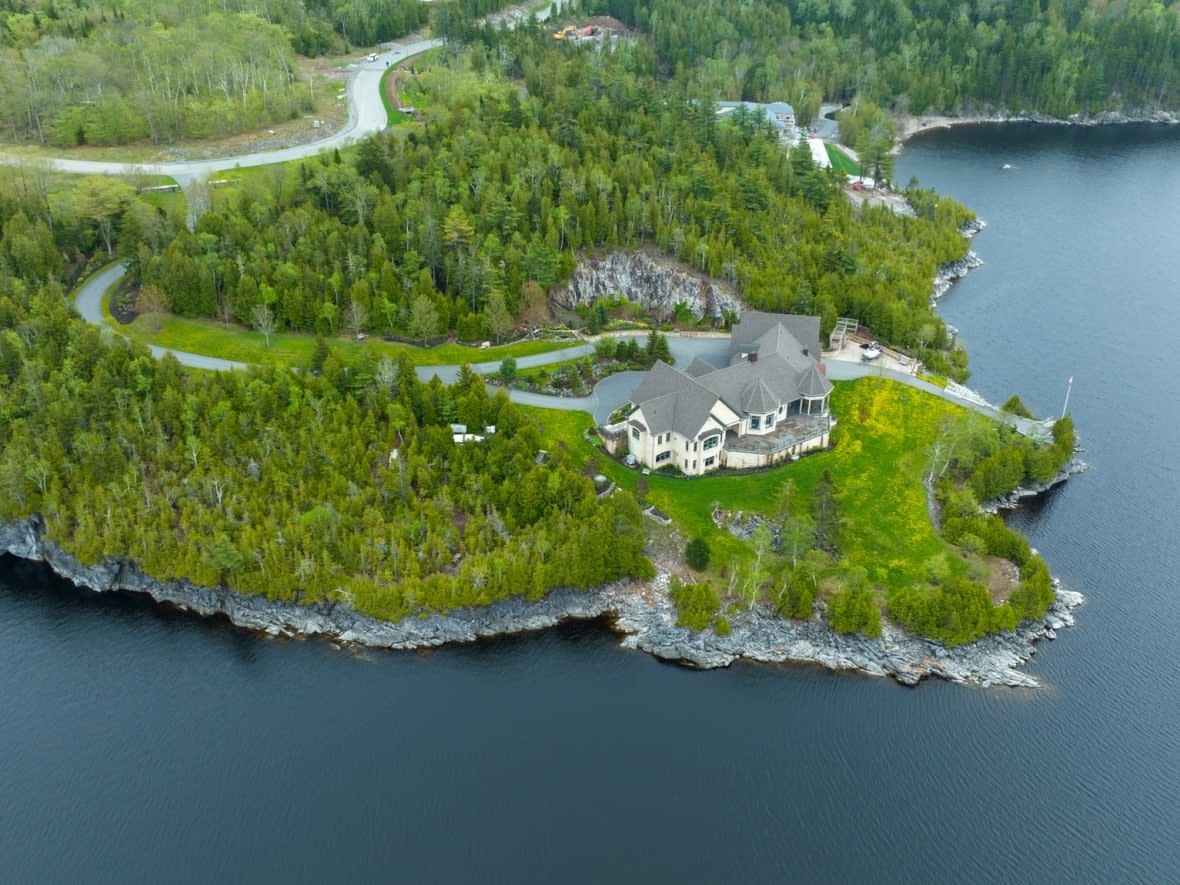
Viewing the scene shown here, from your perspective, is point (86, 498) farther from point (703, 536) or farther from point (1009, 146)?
point (1009, 146)

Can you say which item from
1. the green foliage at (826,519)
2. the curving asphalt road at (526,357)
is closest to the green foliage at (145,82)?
the curving asphalt road at (526,357)

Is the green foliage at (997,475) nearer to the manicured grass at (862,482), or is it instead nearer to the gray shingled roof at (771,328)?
the manicured grass at (862,482)

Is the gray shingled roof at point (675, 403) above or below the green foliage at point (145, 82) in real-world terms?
below

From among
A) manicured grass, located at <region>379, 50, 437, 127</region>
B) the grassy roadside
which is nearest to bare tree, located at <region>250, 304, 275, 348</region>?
the grassy roadside

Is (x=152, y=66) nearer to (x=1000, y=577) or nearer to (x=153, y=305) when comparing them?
(x=153, y=305)

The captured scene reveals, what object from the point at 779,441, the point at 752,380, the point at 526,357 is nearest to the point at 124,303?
the point at 526,357

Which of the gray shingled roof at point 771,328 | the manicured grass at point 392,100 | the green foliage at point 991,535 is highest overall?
the manicured grass at point 392,100
